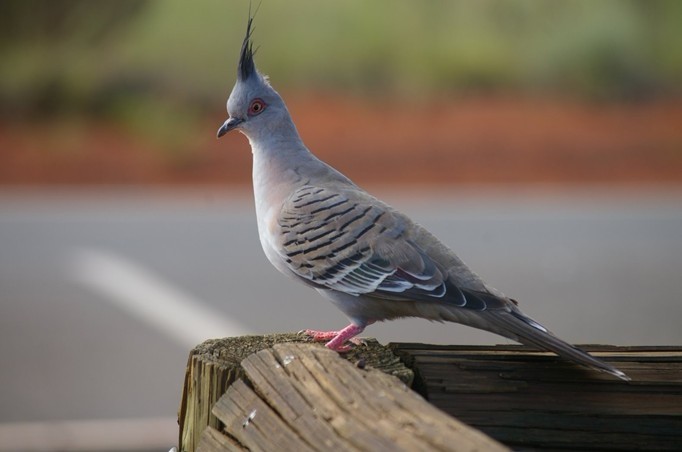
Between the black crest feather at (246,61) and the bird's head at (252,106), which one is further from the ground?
the black crest feather at (246,61)

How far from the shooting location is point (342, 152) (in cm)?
2002

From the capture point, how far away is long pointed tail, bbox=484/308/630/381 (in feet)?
9.07

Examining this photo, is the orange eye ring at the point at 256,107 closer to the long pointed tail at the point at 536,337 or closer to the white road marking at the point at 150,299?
the long pointed tail at the point at 536,337

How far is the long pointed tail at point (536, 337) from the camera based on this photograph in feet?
9.07

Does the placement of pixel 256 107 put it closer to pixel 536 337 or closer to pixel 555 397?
pixel 536 337

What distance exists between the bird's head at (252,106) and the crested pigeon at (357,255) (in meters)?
0.11

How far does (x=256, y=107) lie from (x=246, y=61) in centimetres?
21

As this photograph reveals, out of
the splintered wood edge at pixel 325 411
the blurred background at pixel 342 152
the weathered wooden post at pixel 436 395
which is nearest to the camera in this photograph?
the splintered wood edge at pixel 325 411

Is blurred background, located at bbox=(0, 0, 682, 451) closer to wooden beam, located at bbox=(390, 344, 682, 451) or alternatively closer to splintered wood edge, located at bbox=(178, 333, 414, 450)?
splintered wood edge, located at bbox=(178, 333, 414, 450)

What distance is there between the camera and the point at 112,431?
23.5ft

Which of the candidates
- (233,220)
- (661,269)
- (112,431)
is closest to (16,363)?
(112,431)

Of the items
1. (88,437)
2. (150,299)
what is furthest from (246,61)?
(150,299)

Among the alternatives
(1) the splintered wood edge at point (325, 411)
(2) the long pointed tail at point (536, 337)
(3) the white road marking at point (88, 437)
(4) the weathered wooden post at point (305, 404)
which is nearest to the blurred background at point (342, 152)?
(3) the white road marking at point (88, 437)

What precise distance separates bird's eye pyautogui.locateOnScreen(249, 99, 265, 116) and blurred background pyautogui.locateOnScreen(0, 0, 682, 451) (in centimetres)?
575
